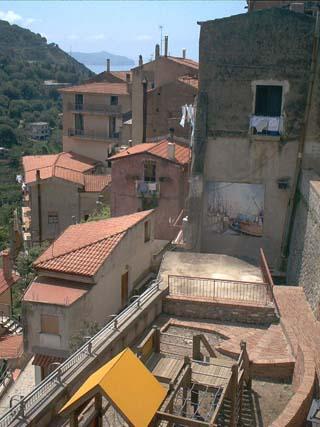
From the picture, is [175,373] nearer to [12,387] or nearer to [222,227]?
[12,387]

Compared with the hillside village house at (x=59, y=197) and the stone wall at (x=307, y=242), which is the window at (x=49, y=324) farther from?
the hillside village house at (x=59, y=197)

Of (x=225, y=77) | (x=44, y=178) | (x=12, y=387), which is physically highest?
(x=225, y=77)

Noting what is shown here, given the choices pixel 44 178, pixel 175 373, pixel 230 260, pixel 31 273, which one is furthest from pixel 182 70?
pixel 175 373

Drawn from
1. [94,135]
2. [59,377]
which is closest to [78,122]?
[94,135]

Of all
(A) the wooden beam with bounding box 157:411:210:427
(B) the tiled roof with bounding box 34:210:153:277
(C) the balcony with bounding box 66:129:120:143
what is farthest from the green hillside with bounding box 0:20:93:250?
(A) the wooden beam with bounding box 157:411:210:427

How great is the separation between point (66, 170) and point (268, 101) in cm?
2559

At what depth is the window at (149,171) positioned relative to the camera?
32.0 m

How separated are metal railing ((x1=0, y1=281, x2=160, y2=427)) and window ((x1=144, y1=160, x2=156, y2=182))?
18.2 meters

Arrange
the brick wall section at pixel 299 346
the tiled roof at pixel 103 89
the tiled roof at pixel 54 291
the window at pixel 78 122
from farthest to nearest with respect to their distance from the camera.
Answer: the window at pixel 78 122, the tiled roof at pixel 103 89, the tiled roof at pixel 54 291, the brick wall section at pixel 299 346

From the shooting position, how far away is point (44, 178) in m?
43.4

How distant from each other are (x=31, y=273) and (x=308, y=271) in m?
18.5

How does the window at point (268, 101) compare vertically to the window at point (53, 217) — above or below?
above

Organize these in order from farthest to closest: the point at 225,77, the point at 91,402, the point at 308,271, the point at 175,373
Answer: the point at 225,77, the point at 308,271, the point at 175,373, the point at 91,402

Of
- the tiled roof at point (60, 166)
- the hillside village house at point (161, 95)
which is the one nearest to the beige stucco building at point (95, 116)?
the tiled roof at point (60, 166)
